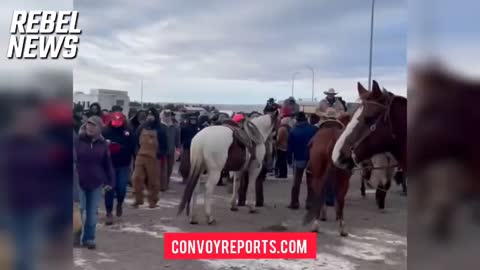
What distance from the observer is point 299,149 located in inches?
97.7

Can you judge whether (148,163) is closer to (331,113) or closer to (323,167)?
(323,167)

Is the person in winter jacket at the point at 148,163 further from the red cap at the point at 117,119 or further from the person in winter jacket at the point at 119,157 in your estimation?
the red cap at the point at 117,119

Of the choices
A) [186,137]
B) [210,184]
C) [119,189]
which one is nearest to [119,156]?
[119,189]

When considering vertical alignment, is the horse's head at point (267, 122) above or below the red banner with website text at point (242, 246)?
above

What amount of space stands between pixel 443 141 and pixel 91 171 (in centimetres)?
163

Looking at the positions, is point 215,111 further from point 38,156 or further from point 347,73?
point 38,156

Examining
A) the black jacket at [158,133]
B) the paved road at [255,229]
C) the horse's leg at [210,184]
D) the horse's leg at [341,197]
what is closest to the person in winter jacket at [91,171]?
the paved road at [255,229]

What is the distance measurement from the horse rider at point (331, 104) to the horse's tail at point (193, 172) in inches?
37.3

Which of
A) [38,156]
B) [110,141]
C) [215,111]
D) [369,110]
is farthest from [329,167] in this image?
[38,156]

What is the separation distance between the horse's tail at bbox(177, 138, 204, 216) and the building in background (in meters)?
0.80

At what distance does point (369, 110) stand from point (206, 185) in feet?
4.23

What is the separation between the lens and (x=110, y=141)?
7.51 feet

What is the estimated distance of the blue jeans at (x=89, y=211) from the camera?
2.17 meters

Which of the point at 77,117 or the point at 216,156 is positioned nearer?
the point at 77,117
